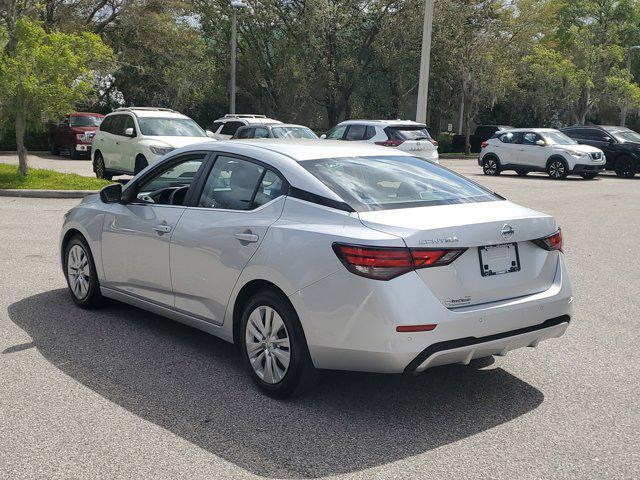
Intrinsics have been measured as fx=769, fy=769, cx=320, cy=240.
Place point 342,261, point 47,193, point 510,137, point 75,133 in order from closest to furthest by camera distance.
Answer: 1. point 342,261
2. point 47,193
3. point 510,137
4. point 75,133

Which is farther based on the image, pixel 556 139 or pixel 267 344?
pixel 556 139

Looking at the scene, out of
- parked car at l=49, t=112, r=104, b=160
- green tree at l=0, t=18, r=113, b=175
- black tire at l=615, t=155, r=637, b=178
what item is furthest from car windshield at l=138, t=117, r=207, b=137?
black tire at l=615, t=155, r=637, b=178

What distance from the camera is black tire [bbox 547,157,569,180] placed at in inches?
958

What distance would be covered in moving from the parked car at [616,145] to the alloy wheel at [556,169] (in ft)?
11.1

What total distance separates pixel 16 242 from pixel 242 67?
32.0m

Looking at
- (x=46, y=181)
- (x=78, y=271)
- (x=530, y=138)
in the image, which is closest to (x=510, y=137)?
(x=530, y=138)

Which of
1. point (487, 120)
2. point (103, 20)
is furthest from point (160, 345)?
point (487, 120)

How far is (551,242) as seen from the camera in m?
4.86

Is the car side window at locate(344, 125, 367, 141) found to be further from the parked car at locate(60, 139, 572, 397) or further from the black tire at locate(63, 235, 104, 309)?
the parked car at locate(60, 139, 572, 397)

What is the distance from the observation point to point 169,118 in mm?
18562

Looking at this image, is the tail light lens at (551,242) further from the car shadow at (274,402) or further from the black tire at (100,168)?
the black tire at (100,168)

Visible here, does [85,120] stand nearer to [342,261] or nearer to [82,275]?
Result: [82,275]

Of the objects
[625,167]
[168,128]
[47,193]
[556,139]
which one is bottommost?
[625,167]

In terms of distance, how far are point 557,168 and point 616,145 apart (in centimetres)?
355
